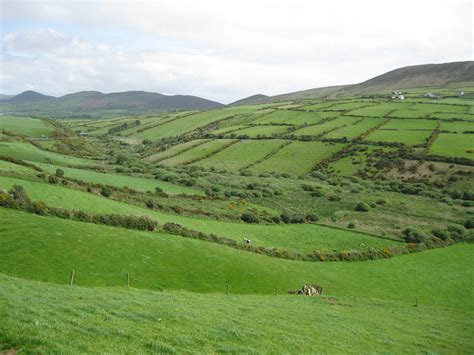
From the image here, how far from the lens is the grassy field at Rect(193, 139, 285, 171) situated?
122387 mm

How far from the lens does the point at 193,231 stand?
44.7m

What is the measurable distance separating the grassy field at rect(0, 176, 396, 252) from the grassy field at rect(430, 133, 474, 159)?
64.9m

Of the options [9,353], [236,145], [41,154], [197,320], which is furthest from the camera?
[236,145]

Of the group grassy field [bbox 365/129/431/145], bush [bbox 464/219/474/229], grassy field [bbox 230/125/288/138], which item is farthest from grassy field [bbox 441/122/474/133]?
bush [bbox 464/219/474/229]

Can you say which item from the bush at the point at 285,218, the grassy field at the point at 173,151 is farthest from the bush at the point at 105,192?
the grassy field at the point at 173,151

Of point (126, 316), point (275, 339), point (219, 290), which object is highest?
point (126, 316)

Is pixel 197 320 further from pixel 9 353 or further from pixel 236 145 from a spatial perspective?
pixel 236 145

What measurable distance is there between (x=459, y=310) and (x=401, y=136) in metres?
101

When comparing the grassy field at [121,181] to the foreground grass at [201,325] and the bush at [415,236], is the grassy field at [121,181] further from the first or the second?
the foreground grass at [201,325]

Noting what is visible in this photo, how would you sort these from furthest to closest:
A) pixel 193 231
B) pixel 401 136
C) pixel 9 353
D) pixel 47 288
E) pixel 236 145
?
pixel 236 145 < pixel 401 136 < pixel 193 231 < pixel 47 288 < pixel 9 353

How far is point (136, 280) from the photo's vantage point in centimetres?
3116

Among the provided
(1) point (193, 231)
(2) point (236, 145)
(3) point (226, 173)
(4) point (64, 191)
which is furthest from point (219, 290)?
(2) point (236, 145)

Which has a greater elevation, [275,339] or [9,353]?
[9,353]

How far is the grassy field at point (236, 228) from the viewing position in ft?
147
